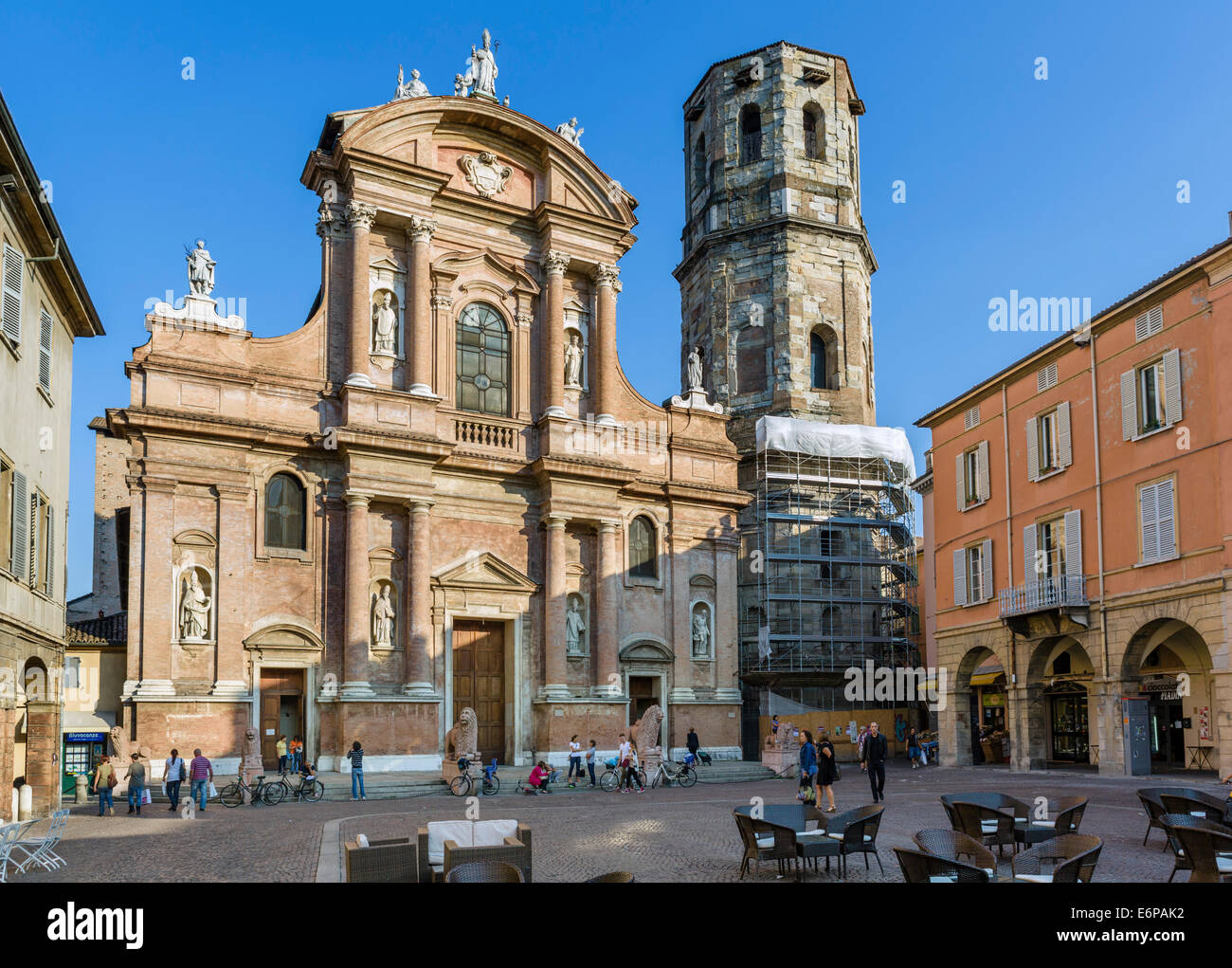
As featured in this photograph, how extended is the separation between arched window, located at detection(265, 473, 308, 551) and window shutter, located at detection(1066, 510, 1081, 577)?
1960 cm

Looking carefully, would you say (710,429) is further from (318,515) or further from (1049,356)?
(318,515)

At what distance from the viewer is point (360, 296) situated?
98.9 ft

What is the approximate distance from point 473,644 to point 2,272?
A: 1666 cm

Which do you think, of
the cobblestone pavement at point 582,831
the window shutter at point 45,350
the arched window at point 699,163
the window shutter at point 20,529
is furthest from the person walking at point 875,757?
the arched window at point 699,163

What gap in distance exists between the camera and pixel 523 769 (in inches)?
1184

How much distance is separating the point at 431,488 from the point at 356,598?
3518mm

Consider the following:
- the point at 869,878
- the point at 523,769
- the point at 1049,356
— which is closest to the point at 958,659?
the point at 1049,356

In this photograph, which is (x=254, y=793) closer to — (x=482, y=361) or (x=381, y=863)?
(x=381, y=863)

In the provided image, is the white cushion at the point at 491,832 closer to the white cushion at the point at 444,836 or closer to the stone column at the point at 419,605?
the white cushion at the point at 444,836

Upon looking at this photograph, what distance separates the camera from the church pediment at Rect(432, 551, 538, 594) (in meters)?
30.5

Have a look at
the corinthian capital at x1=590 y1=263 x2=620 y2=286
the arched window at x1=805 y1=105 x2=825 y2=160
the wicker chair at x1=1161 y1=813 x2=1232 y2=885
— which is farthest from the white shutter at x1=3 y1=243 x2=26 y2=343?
the arched window at x1=805 y1=105 x2=825 y2=160

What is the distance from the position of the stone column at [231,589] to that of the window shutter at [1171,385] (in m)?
21.8

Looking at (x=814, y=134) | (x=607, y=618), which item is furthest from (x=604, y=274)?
(x=814, y=134)

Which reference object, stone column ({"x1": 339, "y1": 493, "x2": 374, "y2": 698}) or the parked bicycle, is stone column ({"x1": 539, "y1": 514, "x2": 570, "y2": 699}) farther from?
the parked bicycle
